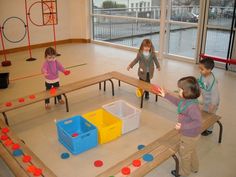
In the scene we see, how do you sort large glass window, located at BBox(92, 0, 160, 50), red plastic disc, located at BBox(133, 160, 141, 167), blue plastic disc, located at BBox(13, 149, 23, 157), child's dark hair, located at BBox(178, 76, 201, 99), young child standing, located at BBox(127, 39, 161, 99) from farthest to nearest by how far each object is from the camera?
large glass window, located at BBox(92, 0, 160, 50)
young child standing, located at BBox(127, 39, 161, 99)
blue plastic disc, located at BBox(13, 149, 23, 157)
red plastic disc, located at BBox(133, 160, 141, 167)
child's dark hair, located at BBox(178, 76, 201, 99)

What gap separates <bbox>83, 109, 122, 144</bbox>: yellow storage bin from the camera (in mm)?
2939

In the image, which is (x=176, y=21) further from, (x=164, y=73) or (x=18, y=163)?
(x=18, y=163)

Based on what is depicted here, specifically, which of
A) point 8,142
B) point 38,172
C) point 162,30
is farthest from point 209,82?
point 162,30

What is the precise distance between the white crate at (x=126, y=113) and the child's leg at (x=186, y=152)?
2.97 feet

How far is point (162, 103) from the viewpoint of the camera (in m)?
3.97

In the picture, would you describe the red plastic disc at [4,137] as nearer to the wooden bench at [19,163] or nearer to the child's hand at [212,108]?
the wooden bench at [19,163]

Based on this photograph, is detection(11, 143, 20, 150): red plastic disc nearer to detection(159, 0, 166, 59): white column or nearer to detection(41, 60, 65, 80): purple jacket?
detection(41, 60, 65, 80): purple jacket

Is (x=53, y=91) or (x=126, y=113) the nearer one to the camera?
(x=126, y=113)

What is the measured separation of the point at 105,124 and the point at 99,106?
63 centimetres

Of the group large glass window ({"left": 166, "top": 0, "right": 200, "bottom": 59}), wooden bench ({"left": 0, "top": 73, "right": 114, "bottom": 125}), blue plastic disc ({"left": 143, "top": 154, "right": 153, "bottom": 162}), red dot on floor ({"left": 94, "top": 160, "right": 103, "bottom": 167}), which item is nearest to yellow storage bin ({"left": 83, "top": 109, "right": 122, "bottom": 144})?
red dot on floor ({"left": 94, "top": 160, "right": 103, "bottom": 167})

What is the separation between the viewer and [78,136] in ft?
8.87

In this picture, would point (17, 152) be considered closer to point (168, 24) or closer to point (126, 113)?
point (126, 113)

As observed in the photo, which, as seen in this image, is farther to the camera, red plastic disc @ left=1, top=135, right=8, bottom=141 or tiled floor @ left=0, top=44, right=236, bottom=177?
tiled floor @ left=0, top=44, right=236, bottom=177

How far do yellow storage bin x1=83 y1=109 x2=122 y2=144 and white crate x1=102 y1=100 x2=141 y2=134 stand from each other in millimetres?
75
